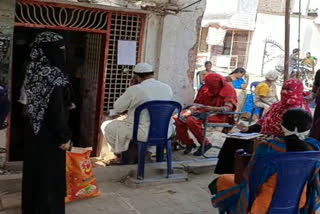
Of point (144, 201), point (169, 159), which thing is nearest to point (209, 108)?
point (169, 159)

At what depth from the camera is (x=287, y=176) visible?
2.81m

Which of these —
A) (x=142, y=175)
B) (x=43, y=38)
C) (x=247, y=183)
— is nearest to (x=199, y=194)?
(x=142, y=175)

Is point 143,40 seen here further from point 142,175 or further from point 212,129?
point 212,129

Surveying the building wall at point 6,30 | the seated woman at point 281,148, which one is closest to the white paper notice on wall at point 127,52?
the building wall at point 6,30

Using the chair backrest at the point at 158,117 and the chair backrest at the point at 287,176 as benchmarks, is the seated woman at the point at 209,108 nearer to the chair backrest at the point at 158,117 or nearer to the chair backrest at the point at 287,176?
the chair backrest at the point at 158,117

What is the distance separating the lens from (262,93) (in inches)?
318

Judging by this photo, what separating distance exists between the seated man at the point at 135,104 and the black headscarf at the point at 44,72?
4.84 feet

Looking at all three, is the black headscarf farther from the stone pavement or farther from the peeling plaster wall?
the peeling plaster wall

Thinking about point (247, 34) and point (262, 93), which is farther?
point (247, 34)

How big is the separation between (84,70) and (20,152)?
1.63 meters

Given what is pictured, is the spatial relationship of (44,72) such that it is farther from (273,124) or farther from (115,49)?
(115,49)

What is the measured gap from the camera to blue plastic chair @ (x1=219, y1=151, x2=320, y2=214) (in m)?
2.76

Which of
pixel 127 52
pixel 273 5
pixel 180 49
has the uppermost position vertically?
pixel 273 5

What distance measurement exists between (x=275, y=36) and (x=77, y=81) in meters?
17.1
